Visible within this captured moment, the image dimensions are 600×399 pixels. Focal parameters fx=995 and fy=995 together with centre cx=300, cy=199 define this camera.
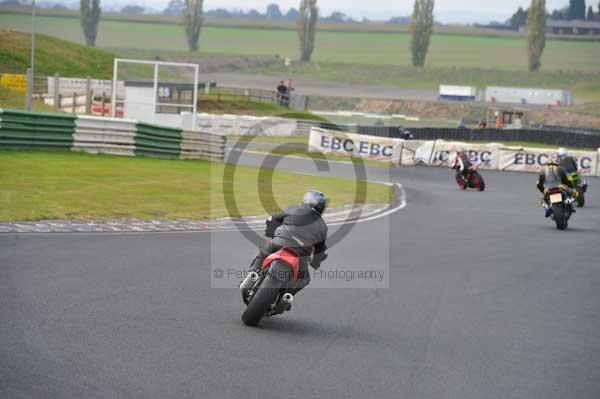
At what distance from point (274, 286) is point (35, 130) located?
57.1 ft

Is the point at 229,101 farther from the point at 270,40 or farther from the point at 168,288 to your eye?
the point at 270,40

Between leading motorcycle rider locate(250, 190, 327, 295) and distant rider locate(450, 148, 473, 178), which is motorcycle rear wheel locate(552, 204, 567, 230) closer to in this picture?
distant rider locate(450, 148, 473, 178)

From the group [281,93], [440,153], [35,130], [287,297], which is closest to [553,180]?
[287,297]

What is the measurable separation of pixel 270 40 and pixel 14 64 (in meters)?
88.3

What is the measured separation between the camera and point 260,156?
36.6 meters

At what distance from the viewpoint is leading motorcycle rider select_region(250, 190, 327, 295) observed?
367 inches

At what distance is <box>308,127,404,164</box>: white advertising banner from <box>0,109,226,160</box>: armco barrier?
37.5ft

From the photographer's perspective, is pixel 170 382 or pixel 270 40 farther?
pixel 270 40

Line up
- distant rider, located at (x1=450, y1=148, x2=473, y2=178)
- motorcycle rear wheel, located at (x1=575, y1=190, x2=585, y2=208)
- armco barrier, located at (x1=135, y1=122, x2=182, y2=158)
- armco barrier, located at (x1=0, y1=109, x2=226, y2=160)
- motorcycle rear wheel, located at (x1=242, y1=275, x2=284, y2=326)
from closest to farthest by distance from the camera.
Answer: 1. motorcycle rear wheel, located at (x1=242, y1=275, x2=284, y2=326)
2. armco barrier, located at (x1=0, y1=109, x2=226, y2=160)
3. motorcycle rear wheel, located at (x1=575, y1=190, x2=585, y2=208)
4. armco barrier, located at (x1=135, y1=122, x2=182, y2=158)
5. distant rider, located at (x1=450, y1=148, x2=473, y2=178)

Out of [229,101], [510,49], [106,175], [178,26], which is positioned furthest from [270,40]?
[106,175]

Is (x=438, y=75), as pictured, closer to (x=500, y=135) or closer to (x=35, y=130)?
(x=500, y=135)

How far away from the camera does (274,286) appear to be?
29.4ft

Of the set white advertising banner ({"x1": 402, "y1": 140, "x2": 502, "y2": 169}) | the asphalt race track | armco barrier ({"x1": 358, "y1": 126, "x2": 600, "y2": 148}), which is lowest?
the asphalt race track

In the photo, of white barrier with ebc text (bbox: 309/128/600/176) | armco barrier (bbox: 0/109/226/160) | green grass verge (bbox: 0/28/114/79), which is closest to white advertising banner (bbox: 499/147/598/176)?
white barrier with ebc text (bbox: 309/128/600/176)
